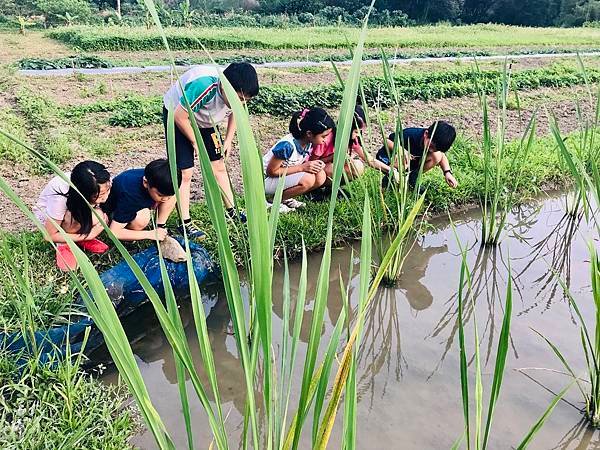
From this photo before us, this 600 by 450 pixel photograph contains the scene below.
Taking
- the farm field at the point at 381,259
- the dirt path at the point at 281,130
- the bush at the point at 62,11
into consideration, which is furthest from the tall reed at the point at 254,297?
the bush at the point at 62,11

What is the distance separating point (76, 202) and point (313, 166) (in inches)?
63.9

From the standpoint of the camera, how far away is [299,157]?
3752 mm

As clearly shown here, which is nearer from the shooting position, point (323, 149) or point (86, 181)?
point (86, 181)

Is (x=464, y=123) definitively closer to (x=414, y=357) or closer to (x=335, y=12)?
(x=414, y=357)

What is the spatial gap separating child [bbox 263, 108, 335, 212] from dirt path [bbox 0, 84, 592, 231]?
25 cm

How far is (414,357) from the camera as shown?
2.70 metres

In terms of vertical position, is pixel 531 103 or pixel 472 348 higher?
pixel 531 103

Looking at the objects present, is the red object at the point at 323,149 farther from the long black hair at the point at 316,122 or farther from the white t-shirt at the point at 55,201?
the white t-shirt at the point at 55,201

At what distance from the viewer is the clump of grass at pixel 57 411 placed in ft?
6.29

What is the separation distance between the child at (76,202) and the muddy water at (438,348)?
55cm

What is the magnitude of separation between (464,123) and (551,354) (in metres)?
4.18

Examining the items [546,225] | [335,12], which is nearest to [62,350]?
[546,225]

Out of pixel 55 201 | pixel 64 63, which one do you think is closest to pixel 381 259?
pixel 55 201

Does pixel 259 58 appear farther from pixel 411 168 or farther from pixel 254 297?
pixel 254 297
